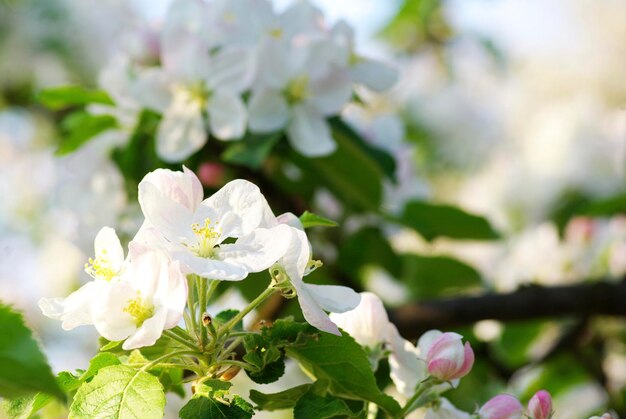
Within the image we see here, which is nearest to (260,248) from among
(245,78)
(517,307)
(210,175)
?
(245,78)

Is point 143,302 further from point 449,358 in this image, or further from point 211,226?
point 449,358

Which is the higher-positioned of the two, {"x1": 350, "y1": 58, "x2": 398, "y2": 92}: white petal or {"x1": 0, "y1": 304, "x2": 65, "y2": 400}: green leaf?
{"x1": 0, "y1": 304, "x2": 65, "y2": 400}: green leaf

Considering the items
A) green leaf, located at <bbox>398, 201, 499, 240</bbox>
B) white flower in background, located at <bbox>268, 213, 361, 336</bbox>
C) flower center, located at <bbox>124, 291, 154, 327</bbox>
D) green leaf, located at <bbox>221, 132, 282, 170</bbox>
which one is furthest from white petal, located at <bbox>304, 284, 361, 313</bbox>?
green leaf, located at <bbox>398, 201, 499, 240</bbox>

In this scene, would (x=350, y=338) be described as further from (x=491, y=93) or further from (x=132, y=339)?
(x=491, y=93)

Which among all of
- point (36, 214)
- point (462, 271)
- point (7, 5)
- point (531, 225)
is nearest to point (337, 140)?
point (462, 271)

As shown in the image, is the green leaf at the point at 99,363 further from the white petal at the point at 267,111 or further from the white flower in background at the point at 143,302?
the white petal at the point at 267,111

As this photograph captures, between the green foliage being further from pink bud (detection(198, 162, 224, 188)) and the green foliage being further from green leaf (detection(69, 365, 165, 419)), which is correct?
pink bud (detection(198, 162, 224, 188))
